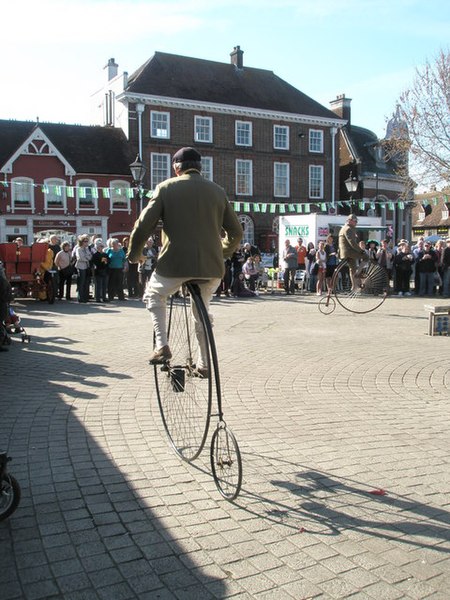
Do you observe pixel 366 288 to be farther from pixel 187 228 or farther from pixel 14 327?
pixel 187 228

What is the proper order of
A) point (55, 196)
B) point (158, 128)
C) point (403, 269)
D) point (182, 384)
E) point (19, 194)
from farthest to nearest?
point (158, 128), point (55, 196), point (19, 194), point (403, 269), point (182, 384)

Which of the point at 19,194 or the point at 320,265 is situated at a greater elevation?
the point at 19,194

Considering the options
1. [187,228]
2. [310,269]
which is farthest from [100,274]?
[187,228]

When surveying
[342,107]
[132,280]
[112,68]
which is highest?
[112,68]

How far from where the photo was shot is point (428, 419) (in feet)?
19.4

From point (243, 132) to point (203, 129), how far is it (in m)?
3.08

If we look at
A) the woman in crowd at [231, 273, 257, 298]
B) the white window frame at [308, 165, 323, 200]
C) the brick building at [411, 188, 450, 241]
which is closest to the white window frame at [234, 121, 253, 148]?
the white window frame at [308, 165, 323, 200]

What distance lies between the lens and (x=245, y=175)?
43.5m

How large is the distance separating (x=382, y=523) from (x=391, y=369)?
4.82 meters

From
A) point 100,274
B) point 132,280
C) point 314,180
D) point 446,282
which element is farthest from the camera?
point 314,180

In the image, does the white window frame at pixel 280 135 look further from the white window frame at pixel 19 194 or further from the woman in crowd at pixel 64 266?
the woman in crowd at pixel 64 266

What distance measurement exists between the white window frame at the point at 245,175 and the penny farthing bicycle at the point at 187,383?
127 ft

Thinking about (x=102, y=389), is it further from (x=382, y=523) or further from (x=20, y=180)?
(x=20, y=180)

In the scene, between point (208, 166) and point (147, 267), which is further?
point (208, 166)
